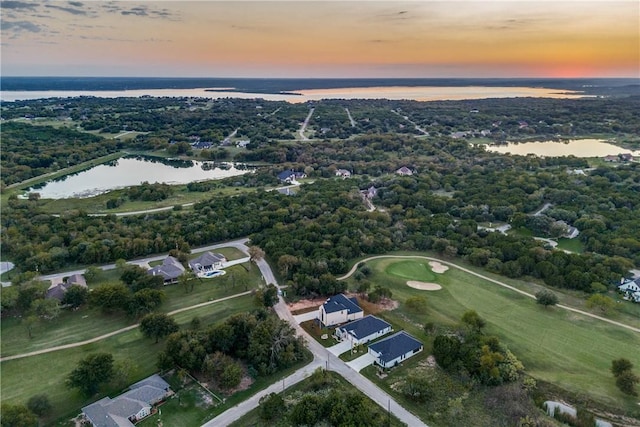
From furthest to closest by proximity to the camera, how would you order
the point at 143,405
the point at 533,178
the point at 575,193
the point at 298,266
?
1. the point at 533,178
2. the point at 575,193
3. the point at 298,266
4. the point at 143,405

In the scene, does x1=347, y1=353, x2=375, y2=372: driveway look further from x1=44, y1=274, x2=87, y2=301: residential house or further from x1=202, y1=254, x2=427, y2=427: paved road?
x1=44, y1=274, x2=87, y2=301: residential house

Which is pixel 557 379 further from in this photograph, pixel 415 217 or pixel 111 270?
pixel 111 270

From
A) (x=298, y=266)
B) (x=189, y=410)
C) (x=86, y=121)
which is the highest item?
(x=86, y=121)

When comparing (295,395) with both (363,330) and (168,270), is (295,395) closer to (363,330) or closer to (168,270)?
(363,330)

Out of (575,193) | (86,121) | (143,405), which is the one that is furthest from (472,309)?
(86,121)

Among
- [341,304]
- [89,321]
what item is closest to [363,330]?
[341,304]

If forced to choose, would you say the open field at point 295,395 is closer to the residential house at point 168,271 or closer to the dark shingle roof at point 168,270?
the residential house at point 168,271
